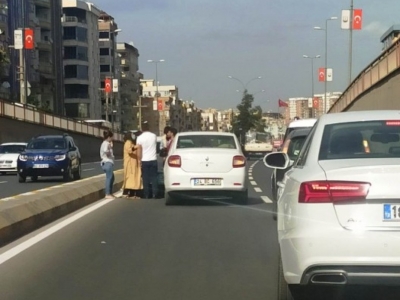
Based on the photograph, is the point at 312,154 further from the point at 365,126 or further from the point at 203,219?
the point at 203,219

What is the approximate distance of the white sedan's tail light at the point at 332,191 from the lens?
6.18 metres

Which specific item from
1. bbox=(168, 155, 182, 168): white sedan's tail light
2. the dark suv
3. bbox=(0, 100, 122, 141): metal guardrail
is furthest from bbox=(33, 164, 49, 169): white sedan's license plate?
bbox=(0, 100, 122, 141): metal guardrail

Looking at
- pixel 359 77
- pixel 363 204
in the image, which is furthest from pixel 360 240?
pixel 359 77

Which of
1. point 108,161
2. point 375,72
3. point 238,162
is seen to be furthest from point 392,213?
point 375,72

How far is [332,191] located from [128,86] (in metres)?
157

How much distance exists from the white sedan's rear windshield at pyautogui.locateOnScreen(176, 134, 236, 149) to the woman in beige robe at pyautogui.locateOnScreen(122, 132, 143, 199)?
1679 mm

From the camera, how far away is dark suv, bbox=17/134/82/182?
30.0m

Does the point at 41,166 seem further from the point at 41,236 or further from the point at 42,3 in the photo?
the point at 42,3

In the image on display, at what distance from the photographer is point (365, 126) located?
7398 mm

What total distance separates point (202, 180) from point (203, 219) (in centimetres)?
265

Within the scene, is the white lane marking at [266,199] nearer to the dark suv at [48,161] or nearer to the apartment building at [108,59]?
the dark suv at [48,161]

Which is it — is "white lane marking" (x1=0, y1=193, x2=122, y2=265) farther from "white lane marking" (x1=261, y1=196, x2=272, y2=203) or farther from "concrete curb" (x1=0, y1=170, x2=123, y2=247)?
"white lane marking" (x1=261, y1=196, x2=272, y2=203)

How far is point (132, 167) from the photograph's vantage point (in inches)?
796

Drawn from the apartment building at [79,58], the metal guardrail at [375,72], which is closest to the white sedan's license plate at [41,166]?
the metal guardrail at [375,72]
